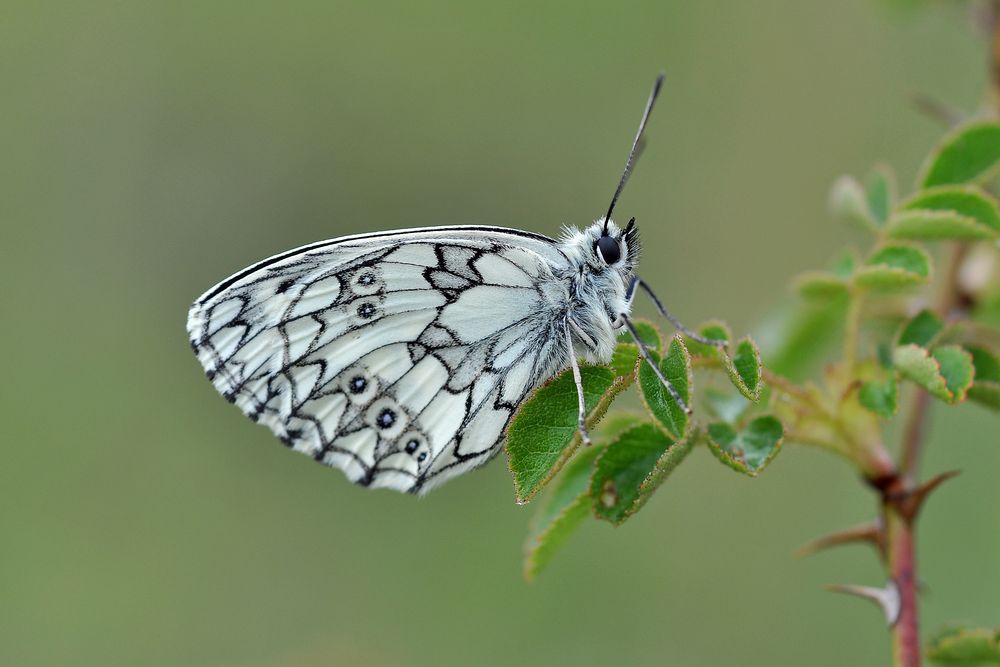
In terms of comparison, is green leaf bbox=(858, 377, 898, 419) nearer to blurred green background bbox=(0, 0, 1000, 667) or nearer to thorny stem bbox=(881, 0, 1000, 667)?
thorny stem bbox=(881, 0, 1000, 667)

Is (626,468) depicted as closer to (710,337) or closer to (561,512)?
(561,512)

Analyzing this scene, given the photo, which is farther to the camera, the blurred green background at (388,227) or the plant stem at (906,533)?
the blurred green background at (388,227)

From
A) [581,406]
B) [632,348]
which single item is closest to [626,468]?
[581,406]

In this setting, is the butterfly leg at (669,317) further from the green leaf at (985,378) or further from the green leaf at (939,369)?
the green leaf at (985,378)

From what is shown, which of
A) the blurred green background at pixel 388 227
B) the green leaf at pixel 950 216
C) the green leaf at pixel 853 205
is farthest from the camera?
the blurred green background at pixel 388 227

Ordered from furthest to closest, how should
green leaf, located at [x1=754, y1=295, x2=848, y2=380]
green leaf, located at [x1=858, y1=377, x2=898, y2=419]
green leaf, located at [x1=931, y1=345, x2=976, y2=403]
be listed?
green leaf, located at [x1=754, y1=295, x2=848, y2=380], green leaf, located at [x1=858, y1=377, x2=898, y2=419], green leaf, located at [x1=931, y1=345, x2=976, y2=403]

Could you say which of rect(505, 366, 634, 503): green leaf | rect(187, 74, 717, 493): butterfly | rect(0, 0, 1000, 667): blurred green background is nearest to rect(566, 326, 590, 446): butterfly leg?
rect(505, 366, 634, 503): green leaf

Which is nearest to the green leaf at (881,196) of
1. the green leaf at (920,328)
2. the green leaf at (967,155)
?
the green leaf at (967,155)
